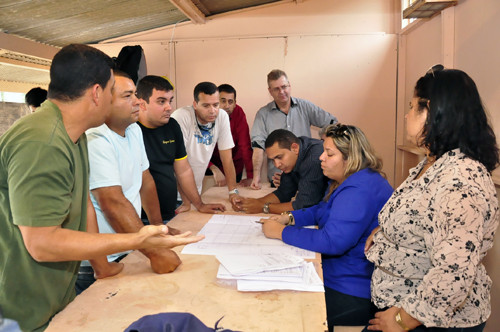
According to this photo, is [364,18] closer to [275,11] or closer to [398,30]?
[398,30]

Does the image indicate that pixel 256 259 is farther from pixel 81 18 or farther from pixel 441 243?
pixel 81 18

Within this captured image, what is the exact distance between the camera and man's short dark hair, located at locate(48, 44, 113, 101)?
1.11 m

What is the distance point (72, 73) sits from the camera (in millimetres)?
1115

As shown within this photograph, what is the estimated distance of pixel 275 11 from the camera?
197 inches

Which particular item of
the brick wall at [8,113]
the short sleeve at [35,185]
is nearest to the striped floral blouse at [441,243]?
the short sleeve at [35,185]

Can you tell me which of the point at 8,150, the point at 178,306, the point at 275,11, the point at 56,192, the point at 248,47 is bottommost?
the point at 178,306

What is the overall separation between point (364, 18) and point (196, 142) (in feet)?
9.79

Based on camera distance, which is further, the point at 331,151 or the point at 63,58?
the point at 331,151

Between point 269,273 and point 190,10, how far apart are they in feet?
13.1

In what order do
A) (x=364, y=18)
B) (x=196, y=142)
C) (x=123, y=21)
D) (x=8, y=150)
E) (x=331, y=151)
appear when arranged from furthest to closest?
1. (x=364, y=18)
2. (x=123, y=21)
3. (x=196, y=142)
4. (x=331, y=151)
5. (x=8, y=150)

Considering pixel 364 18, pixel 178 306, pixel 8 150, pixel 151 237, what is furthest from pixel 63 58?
pixel 364 18

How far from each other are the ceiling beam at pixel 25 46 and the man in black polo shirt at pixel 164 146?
205 centimetres

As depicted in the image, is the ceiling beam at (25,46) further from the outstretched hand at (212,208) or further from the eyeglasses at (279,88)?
the outstretched hand at (212,208)

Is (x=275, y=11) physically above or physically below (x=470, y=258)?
above
